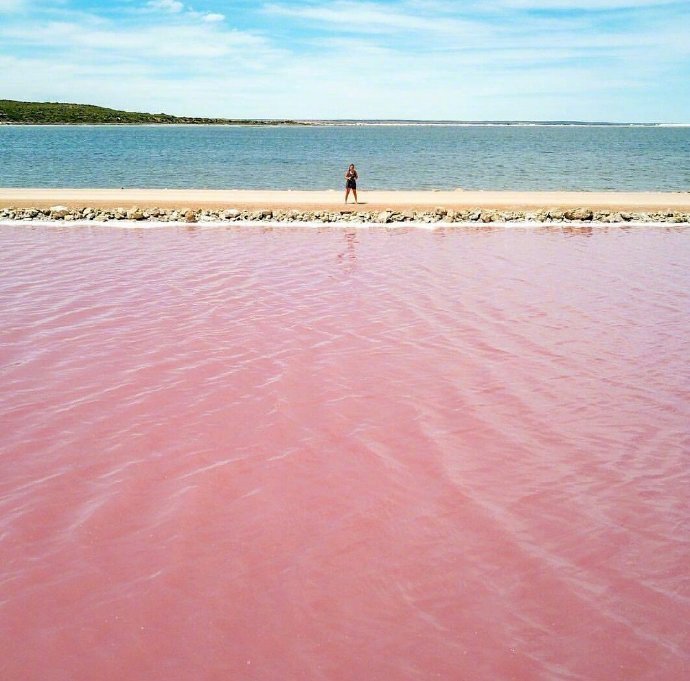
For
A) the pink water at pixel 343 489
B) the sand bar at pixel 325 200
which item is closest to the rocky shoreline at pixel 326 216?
the sand bar at pixel 325 200

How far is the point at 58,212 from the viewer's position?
24359 mm

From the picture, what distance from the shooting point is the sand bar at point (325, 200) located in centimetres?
2689

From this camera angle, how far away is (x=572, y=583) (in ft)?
16.1

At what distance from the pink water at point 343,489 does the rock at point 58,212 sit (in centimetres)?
1300

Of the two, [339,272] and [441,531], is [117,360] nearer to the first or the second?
[441,531]

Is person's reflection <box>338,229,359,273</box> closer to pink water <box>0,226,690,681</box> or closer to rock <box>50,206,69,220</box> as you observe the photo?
pink water <box>0,226,690,681</box>

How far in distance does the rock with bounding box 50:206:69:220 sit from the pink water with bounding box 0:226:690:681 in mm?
13005

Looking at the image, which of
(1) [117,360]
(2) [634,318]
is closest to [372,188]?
(2) [634,318]

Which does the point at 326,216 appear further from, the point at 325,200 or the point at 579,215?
the point at 579,215

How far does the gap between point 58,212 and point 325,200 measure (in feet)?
35.1

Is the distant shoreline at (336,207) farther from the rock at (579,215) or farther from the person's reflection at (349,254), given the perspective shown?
the person's reflection at (349,254)

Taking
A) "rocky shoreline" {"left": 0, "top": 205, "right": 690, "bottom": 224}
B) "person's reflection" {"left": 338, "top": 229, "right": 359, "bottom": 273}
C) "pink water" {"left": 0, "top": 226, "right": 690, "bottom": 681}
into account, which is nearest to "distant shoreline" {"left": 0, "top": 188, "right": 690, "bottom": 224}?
"rocky shoreline" {"left": 0, "top": 205, "right": 690, "bottom": 224}

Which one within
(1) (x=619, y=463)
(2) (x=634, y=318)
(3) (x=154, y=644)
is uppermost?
(2) (x=634, y=318)

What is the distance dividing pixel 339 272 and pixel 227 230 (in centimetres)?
762
